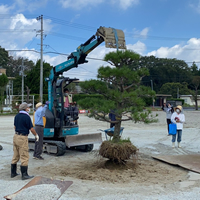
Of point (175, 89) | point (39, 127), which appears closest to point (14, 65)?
point (175, 89)

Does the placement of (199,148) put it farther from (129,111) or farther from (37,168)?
(37,168)

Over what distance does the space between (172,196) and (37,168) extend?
3.65 metres

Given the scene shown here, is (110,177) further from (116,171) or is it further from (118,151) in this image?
(118,151)

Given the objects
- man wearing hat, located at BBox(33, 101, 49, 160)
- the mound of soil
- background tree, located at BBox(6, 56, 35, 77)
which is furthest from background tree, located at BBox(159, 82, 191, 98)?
man wearing hat, located at BBox(33, 101, 49, 160)

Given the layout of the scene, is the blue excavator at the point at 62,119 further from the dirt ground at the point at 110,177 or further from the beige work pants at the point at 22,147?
the beige work pants at the point at 22,147

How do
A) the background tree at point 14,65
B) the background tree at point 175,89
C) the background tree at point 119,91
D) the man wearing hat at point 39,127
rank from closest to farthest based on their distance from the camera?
the background tree at point 119,91 → the man wearing hat at point 39,127 → the background tree at point 14,65 → the background tree at point 175,89

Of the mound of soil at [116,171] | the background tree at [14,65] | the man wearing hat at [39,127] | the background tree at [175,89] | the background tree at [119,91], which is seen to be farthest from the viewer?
the background tree at [175,89]

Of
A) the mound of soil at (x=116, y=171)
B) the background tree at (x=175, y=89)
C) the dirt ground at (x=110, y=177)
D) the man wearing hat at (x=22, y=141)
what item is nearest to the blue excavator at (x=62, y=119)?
the dirt ground at (x=110, y=177)

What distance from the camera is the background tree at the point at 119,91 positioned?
257 inches

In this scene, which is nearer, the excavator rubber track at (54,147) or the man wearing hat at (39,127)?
the man wearing hat at (39,127)

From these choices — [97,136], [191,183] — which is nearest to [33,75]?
[97,136]

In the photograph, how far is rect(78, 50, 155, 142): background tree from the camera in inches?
257

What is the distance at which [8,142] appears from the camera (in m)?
11.7

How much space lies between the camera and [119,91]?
22.5 feet
